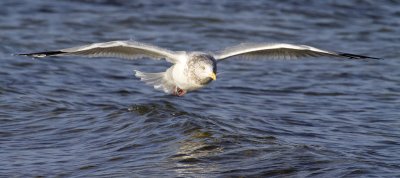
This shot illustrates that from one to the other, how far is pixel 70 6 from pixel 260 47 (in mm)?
8392

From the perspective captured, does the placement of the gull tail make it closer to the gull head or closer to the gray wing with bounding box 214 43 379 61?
the gull head

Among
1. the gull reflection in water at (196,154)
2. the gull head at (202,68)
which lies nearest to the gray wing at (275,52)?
the gull head at (202,68)

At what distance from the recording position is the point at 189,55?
26.5ft

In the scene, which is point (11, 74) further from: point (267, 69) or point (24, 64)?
point (267, 69)

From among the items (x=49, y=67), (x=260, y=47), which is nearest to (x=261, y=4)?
(x=49, y=67)

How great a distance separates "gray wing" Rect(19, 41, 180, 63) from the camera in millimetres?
7430

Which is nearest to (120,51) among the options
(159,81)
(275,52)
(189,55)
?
(159,81)

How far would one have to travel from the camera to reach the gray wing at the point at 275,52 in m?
7.97

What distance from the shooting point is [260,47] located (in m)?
7.99

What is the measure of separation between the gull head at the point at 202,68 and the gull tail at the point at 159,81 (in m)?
0.46

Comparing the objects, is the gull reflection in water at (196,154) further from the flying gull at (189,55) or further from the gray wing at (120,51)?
the gray wing at (120,51)

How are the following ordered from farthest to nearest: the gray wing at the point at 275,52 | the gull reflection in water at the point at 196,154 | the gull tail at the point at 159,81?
1. the gull tail at the point at 159,81
2. the gray wing at the point at 275,52
3. the gull reflection in water at the point at 196,154

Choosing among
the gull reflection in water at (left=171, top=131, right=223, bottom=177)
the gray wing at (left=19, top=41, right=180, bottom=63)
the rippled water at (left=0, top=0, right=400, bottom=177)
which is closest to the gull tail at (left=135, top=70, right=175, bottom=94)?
the gray wing at (left=19, top=41, right=180, bottom=63)

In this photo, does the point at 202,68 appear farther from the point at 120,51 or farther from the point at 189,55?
the point at 120,51
